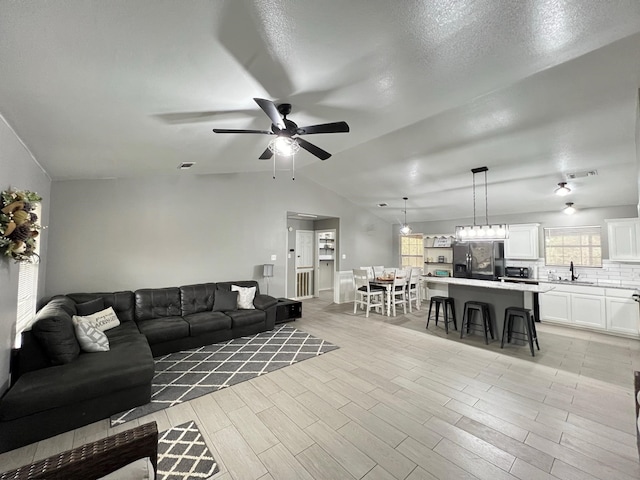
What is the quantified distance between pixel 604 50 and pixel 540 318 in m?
5.23

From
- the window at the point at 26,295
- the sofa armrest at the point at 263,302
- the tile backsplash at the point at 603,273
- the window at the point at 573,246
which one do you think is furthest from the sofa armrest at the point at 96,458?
the window at the point at 573,246

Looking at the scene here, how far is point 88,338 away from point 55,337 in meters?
0.34

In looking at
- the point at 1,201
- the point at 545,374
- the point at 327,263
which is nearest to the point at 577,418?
the point at 545,374

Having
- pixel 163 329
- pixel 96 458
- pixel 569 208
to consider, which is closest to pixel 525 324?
pixel 569 208

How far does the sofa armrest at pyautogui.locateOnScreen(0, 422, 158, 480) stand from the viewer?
0.98 m

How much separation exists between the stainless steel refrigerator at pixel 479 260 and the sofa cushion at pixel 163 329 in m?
6.32

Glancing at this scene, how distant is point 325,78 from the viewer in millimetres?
2209

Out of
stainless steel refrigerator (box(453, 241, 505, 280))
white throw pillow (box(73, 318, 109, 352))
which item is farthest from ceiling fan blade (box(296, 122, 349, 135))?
stainless steel refrigerator (box(453, 241, 505, 280))

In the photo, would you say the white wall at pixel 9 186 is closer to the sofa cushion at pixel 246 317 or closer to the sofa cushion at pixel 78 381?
the sofa cushion at pixel 78 381

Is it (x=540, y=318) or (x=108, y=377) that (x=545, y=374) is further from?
(x=108, y=377)

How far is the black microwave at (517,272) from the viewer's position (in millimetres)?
5941

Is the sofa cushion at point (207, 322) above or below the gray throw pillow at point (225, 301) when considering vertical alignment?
below

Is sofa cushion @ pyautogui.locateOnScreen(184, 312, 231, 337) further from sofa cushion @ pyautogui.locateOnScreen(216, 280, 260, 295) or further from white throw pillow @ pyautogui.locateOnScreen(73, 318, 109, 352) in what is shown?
white throw pillow @ pyautogui.locateOnScreen(73, 318, 109, 352)

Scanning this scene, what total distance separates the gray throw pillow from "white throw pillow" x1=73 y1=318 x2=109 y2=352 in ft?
6.19
